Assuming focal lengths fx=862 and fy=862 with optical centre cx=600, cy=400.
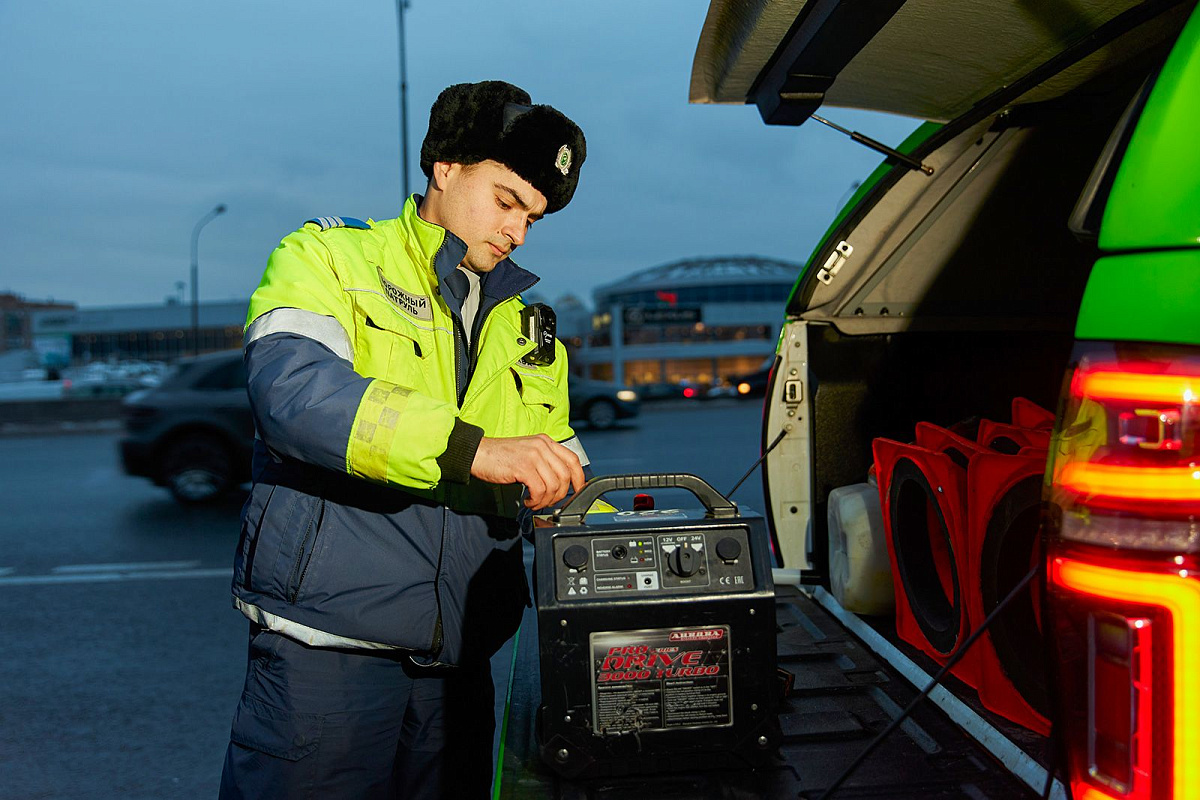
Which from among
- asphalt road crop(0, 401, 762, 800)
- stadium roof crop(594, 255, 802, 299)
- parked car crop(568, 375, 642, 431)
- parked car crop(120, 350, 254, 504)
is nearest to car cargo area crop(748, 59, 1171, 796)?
asphalt road crop(0, 401, 762, 800)

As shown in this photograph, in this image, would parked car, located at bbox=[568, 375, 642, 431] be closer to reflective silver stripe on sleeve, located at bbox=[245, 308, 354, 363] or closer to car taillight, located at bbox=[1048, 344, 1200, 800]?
reflective silver stripe on sleeve, located at bbox=[245, 308, 354, 363]

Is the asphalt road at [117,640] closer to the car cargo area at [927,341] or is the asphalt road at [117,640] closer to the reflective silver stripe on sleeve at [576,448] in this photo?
the car cargo area at [927,341]

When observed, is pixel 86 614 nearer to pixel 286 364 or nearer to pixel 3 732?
pixel 3 732

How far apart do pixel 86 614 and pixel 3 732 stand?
167 centimetres

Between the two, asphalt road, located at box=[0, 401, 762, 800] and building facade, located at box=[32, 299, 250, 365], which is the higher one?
building facade, located at box=[32, 299, 250, 365]

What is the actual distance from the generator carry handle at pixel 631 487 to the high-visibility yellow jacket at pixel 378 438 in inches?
8.6

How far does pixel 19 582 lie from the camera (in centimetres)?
596

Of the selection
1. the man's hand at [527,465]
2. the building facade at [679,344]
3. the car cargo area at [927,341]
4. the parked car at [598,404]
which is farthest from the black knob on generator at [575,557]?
the building facade at [679,344]

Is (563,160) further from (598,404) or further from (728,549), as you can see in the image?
(598,404)

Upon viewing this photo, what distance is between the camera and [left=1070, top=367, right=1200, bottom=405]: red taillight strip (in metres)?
0.92

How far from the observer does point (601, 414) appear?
15.9 m

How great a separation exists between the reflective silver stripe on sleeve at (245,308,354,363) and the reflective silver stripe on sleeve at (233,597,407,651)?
0.55m

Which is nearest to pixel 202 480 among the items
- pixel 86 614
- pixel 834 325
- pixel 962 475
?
pixel 86 614

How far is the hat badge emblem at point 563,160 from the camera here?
6.39 ft
